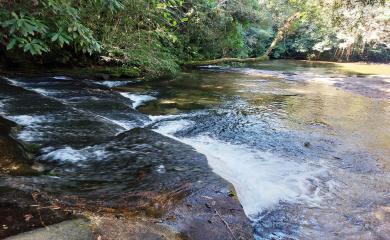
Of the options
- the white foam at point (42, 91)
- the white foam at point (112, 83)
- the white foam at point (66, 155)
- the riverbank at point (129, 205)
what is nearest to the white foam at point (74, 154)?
the white foam at point (66, 155)

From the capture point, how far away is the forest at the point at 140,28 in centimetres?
353

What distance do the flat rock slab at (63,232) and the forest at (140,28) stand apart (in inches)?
66.6

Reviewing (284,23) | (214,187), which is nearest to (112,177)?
(214,187)

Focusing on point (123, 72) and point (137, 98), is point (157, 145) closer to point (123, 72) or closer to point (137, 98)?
point (137, 98)

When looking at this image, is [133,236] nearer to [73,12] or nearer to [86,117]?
[73,12]

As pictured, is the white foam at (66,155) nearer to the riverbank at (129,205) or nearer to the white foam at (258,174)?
the riverbank at (129,205)

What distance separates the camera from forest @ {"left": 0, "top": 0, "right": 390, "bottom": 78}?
3525mm

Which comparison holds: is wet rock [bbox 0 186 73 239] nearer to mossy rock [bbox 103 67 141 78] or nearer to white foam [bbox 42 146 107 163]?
white foam [bbox 42 146 107 163]

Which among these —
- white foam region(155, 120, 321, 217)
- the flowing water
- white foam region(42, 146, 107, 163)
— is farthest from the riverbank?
white foam region(155, 120, 321, 217)

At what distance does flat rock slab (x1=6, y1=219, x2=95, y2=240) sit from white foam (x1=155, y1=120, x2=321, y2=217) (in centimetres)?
183

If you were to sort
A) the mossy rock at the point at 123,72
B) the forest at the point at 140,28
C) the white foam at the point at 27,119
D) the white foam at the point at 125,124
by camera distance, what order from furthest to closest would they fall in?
the mossy rock at the point at 123,72
the white foam at the point at 125,124
the white foam at the point at 27,119
the forest at the point at 140,28

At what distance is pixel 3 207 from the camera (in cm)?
237

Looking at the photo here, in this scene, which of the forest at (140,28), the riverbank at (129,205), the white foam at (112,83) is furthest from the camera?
the white foam at (112,83)

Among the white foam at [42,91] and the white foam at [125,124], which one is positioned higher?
the white foam at [42,91]
